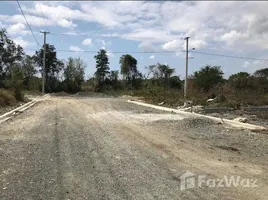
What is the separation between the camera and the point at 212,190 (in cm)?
561

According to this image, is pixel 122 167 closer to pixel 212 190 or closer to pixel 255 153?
pixel 212 190

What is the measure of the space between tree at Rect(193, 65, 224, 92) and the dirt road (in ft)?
124

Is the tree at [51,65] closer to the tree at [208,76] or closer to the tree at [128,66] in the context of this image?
the tree at [128,66]

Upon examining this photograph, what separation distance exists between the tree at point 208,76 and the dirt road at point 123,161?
124ft

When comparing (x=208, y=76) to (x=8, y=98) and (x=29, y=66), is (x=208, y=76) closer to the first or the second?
(x=29, y=66)

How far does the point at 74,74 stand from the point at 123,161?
52.8m

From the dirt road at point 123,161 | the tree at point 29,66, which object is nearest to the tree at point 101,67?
the tree at point 29,66

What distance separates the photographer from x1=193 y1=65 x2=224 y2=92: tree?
4962 centimetres

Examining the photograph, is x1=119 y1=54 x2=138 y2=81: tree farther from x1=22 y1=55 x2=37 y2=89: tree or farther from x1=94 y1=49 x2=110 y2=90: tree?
x1=22 y1=55 x2=37 y2=89: tree

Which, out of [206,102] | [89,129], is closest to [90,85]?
[206,102]

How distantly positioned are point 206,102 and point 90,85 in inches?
1524

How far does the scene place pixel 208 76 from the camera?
50562 millimetres

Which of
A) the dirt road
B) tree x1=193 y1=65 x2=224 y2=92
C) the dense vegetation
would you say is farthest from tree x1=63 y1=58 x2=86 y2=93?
the dirt road

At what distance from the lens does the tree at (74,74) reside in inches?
2280
